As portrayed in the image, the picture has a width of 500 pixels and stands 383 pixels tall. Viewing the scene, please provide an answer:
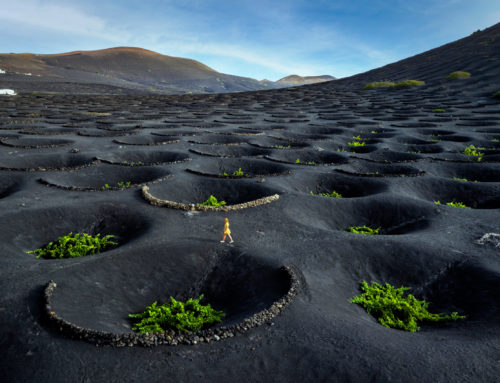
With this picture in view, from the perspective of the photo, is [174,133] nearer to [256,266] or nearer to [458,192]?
[458,192]

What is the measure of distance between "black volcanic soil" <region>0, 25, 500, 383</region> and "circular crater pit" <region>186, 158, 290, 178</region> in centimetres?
5

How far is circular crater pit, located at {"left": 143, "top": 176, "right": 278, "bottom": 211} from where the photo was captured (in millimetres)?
6623

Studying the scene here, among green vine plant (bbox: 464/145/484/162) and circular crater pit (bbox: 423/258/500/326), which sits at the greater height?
green vine plant (bbox: 464/145/484/162)

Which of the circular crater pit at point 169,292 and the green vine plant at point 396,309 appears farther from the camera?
the green vine plant at point 396,309

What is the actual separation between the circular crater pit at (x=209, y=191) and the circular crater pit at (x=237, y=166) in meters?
1.30

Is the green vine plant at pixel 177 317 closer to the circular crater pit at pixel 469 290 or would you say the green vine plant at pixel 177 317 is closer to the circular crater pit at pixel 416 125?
the circular crater pit at pixel 469 290

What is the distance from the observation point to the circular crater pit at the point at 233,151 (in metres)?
10.4

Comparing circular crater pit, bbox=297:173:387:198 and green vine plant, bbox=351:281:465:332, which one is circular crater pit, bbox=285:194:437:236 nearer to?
circular crater pit, bbox=297:173:387:198

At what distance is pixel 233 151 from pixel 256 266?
283 inches

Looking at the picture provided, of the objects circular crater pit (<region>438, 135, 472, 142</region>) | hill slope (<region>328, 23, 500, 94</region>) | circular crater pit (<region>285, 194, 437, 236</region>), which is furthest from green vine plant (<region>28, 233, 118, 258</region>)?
hill slope (<region>328, 23, 500, 94</region>)

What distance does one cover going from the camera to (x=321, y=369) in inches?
99.2

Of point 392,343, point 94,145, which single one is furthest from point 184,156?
point 392,343

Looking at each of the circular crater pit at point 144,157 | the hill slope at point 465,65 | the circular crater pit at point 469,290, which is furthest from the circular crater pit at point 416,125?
the hill slope at point 465,65

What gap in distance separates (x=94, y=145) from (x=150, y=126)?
16.0 feet
